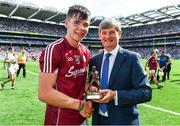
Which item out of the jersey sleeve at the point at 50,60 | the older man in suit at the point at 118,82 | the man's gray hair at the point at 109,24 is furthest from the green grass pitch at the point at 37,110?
the jersey sleeve at the point at 50,60

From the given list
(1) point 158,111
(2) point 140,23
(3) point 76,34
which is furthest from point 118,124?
(2) point 140,23

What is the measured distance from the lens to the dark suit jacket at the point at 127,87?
122 inches

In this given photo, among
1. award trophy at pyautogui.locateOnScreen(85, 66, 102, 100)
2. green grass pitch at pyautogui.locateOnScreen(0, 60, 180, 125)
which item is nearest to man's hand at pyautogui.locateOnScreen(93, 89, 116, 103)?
award trophy at pyautogui.locateOnScreen(85, 66, 102, 100)

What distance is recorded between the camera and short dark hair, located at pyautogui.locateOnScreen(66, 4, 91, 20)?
3074mm

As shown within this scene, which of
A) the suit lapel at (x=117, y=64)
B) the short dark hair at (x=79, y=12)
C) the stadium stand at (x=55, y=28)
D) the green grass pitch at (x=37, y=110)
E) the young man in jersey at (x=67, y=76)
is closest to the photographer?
the young man in jersey at (x=67, y=76)

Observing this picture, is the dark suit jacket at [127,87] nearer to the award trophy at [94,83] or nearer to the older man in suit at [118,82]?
the older man in suit at [118,82]

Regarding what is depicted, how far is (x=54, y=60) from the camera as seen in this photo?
294cm

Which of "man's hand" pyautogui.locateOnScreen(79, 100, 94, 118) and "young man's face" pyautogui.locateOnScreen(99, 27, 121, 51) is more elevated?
"young man's face" pyautogui.locateOnScreen(99, 27, 121, 51)

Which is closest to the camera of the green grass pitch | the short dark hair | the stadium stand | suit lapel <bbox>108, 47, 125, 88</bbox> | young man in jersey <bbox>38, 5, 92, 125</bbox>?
young man in jersey <bbox>38, 5, 92, 125</bbox>

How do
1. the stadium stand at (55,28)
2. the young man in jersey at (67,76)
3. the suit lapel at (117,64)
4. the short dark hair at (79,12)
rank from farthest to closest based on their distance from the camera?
the stadium stand at (55,28) → the suit lapel at (117,64) → the short dark hair at (79,12) → the young man in jersey at (67,76)

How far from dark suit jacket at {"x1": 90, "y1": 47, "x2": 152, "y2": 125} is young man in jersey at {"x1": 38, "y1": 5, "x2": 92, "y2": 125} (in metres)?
0.29

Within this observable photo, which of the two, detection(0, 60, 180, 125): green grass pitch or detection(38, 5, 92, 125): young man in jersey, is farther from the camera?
detection(0, 60, 180, 125): green grass pitch

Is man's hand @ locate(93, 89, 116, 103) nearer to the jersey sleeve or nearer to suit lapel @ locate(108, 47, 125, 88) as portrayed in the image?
suit lapel @ locate(108, 47, 125, 88)

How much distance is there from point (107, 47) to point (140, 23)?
308ft
